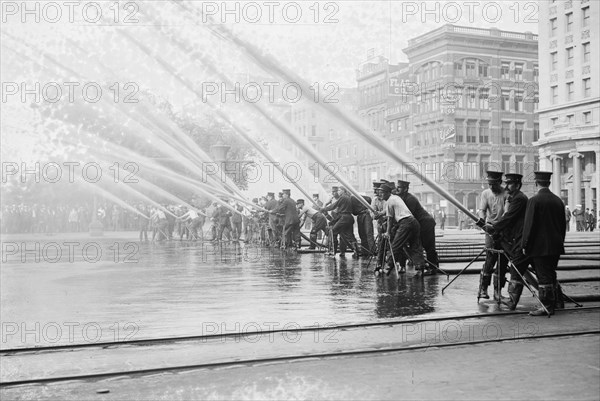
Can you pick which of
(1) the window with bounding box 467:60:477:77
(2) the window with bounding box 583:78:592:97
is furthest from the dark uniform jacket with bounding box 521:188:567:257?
(1) the window with bounding box 467:60:477:77

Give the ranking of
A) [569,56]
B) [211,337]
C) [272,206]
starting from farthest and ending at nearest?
[569,56]
[272,206]
[211,337]

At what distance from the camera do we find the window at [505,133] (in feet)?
248

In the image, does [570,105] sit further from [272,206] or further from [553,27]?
[272,206]

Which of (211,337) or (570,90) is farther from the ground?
(570,90)

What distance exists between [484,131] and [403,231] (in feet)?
206

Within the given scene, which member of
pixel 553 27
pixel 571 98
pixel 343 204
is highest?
pixel 553 27

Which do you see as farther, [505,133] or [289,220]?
[505,133]

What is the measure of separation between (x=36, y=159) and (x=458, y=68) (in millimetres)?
44148

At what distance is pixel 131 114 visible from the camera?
112 ft

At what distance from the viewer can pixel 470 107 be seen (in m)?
74.2

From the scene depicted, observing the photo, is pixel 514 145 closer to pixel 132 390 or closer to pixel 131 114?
pixel 131 114

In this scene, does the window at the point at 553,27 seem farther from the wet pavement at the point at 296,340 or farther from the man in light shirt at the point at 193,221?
the wet pavement at the point at 296,340

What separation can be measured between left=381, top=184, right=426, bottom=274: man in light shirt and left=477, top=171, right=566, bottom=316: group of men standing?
3400mm

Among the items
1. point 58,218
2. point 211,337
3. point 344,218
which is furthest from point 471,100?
point 211,337
